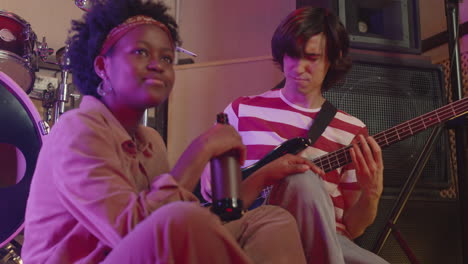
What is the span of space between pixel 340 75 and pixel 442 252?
852mm

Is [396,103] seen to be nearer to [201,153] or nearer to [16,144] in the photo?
[201,153]

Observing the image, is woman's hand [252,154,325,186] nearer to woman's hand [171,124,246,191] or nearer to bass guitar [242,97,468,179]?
bass guitar [242,97,468,179]

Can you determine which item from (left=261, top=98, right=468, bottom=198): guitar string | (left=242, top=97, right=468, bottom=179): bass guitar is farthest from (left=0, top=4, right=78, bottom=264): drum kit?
(left=261, top=98, right=468, bottom=198): guitar string

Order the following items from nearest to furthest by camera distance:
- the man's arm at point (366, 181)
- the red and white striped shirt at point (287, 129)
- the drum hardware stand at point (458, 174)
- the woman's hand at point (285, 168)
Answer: the woman's hand at point (285, 168) < the man's arm at point (366, 181) < the red and white striped shirt at point (287, 129) < the drum hardware stand at point (458, 174)

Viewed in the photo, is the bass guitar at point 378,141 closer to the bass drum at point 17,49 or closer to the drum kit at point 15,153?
the drum kit at point 15,153

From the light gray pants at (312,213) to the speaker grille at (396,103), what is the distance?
90 cm

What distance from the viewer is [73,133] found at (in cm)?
88

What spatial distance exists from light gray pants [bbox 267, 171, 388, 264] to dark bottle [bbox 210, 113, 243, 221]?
1.01ft

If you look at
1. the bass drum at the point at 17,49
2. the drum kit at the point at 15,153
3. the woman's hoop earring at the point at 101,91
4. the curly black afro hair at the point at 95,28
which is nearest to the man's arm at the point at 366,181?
the curly black afro hair at the point at 95,28

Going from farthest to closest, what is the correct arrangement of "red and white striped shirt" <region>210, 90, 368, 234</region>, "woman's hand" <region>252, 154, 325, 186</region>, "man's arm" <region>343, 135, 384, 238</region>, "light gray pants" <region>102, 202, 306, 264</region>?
"red and white striped shirt" <region>210, 90, 368, 234</region>
"man's arm" <region>343, 135, 384, 238</region>
"woman's hand" <region>252, 154, 325, 186</region>
"light gray pants" <region>102, 202, 306, 264</region>

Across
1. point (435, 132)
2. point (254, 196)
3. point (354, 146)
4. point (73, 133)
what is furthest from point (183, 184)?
point (435, 132)

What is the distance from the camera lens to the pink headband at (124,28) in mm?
1072

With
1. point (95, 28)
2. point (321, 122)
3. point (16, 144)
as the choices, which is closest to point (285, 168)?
point (321, 122)

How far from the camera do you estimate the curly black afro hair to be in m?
1.13
